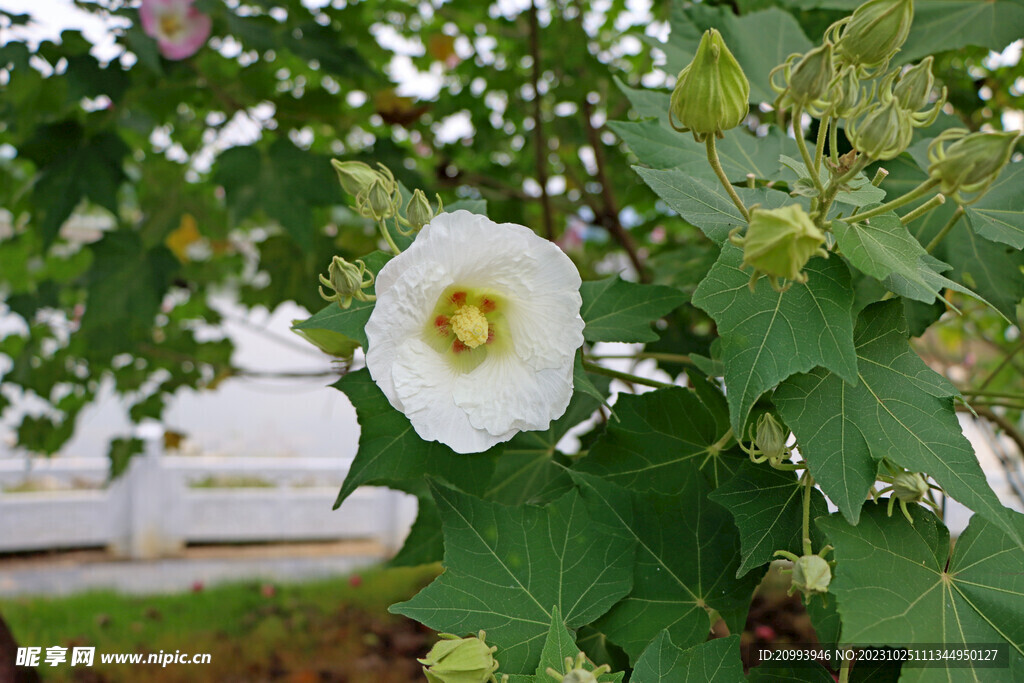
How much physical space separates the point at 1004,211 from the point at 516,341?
44 centimetres

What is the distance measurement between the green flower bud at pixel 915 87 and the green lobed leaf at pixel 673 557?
36 cm

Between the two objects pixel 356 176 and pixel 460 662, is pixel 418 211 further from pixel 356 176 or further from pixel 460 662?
pixel 460 662

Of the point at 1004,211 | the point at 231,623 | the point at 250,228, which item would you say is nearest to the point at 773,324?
the point at 1004,211

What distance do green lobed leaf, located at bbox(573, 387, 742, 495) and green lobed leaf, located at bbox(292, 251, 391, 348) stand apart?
0.25 metres

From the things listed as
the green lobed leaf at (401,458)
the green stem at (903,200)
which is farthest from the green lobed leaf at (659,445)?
the green stem at (903,200)

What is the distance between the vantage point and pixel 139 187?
2.19m

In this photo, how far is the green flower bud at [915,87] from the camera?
18.5 inches

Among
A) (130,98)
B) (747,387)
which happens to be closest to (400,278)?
(747,387)

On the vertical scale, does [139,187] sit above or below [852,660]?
below

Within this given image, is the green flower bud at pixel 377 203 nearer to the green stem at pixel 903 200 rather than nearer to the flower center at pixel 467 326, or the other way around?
the flower center at pixel 467 326

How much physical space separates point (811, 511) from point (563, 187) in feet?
6.72

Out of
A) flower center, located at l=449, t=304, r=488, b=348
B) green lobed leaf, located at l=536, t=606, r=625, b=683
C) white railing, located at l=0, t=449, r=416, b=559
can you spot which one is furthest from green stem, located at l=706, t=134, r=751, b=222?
white railing, located at l=0, t=449, r=416, b=559

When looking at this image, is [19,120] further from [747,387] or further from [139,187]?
[747,387]

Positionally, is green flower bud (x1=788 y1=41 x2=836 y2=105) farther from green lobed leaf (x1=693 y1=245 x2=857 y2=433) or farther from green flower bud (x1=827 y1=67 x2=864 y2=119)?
green lobed leaf (x1=693 y1=245 x2=857 y2=433)
